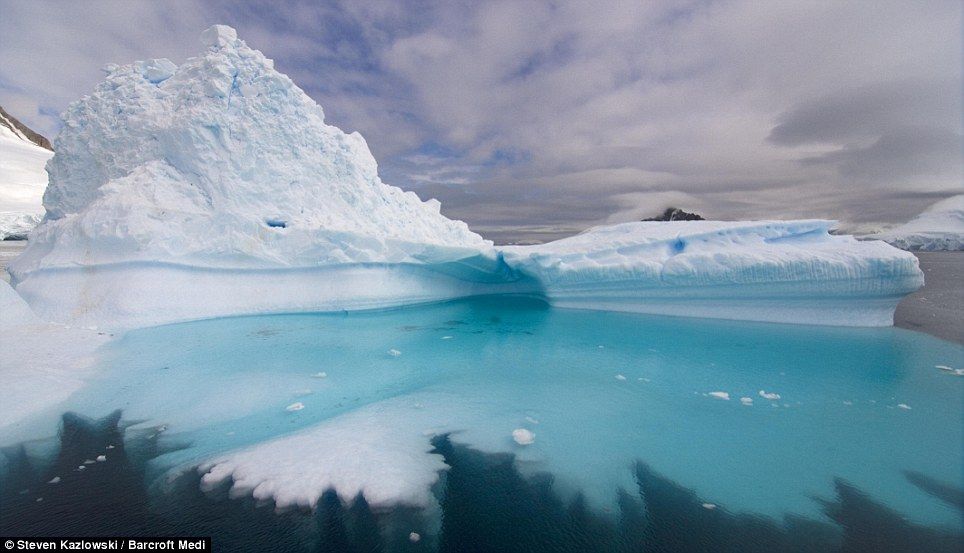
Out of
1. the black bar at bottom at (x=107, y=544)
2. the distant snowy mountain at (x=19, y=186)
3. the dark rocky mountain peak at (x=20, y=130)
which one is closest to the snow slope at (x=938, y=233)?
the black bar at bottom at (x=107, y=544)

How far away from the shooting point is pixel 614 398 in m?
4.78

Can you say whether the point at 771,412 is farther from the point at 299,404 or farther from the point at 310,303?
the point at 310,303

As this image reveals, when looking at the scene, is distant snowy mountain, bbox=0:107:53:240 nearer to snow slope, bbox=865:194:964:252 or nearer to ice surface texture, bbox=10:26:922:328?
ice surface texture, bbox=10:26:922:328

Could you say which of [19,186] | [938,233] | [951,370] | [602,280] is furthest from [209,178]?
[938,233]

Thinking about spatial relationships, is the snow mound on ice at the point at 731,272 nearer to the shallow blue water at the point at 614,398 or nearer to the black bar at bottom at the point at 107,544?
the shallow blue water at the point at 614,398

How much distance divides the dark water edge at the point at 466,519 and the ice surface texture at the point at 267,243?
6134mm

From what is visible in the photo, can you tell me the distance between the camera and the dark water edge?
2.41 meters

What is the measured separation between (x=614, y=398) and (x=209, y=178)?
962 centimetres

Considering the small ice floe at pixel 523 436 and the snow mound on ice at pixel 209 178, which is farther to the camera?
the snow mound on ice at pixel 209 178

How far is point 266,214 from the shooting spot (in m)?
9.84

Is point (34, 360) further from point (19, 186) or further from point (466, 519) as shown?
point (19, 186)

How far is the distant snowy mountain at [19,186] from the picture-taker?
1066 inches

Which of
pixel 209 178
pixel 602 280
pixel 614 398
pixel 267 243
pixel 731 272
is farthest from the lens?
pixel 602 280

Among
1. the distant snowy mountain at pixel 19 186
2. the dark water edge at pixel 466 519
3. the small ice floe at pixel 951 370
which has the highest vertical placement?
the distant snowy mountain at pixel 19 186
